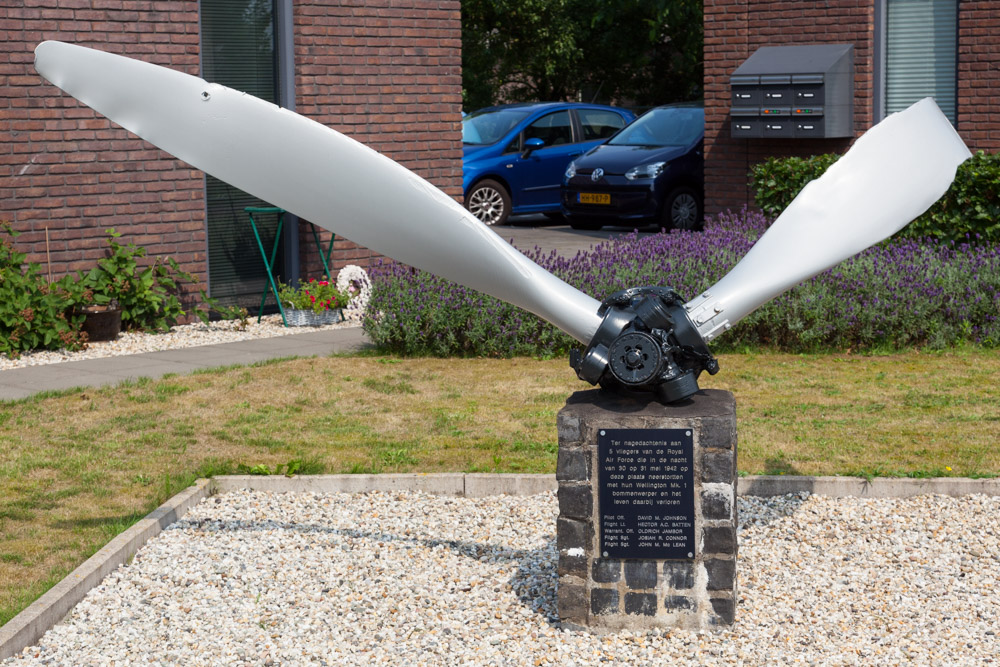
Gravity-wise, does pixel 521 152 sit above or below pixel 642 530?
above

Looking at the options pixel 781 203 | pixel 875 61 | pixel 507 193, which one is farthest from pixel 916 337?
pixel 507 193

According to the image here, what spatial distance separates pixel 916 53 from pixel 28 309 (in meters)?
9.28

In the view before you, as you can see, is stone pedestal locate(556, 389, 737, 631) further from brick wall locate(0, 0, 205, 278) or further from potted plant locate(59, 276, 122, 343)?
brick wall locate(0, 0, 205, 278)

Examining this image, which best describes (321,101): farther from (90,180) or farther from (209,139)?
Answer: (209,139)

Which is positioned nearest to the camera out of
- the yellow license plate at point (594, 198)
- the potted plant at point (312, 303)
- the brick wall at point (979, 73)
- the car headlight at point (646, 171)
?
the potted plant at point (312, 303)

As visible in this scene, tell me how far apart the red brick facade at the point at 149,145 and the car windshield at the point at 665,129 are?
553cm

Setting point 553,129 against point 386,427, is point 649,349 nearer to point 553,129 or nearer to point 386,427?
point 386,427

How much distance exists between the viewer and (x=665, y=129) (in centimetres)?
1794

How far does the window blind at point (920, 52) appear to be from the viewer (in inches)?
531

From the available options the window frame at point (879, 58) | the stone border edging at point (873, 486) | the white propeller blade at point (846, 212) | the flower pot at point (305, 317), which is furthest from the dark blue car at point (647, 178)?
the white propeller blade at point (846, 212)

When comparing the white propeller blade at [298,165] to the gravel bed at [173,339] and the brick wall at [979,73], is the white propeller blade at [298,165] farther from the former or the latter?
the brick wall at [979,73]

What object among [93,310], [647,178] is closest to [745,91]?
[647,178]

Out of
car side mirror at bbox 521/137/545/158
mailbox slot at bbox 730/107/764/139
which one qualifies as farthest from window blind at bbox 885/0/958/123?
car side mirror at bbox 521/137/545/158

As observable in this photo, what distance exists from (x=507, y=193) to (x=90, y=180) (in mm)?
9151
